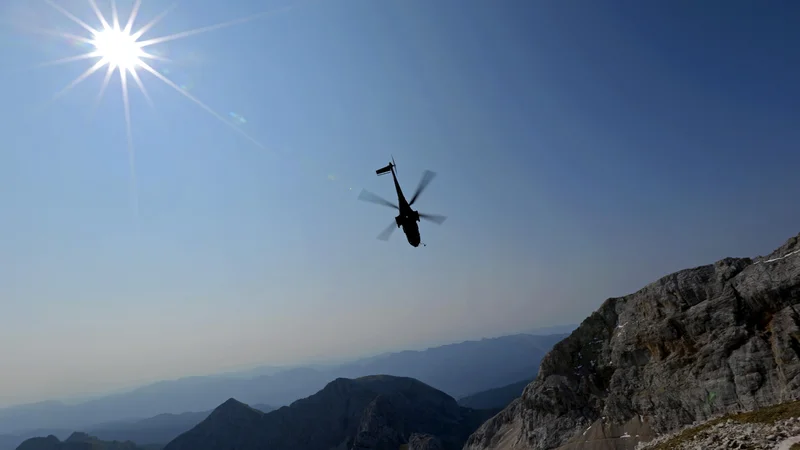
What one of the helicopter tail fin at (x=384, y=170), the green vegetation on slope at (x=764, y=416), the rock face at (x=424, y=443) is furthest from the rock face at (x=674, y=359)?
the helicopter tail fin at (x=384, y=170)

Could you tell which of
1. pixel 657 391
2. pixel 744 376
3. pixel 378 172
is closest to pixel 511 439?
pixel 657 391

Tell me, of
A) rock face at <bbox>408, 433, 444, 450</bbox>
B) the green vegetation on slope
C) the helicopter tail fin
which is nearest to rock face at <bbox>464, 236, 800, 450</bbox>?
the green vegetation on slope

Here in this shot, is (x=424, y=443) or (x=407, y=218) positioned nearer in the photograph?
(x=407, y=218)

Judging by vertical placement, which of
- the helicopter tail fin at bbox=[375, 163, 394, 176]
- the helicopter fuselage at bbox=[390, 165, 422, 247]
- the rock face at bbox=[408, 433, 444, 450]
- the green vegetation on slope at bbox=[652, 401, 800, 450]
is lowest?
the rock face at bbox=[408, 433, 444, 450]

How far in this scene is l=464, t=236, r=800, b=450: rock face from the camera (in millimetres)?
69250

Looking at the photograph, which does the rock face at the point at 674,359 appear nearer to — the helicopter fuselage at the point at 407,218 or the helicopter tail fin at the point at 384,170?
the helicopter fuselage at the point at 407,218

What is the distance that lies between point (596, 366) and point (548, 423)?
64.0 feet

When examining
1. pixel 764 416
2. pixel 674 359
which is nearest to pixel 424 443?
pixel 674 359

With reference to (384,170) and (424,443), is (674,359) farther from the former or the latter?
(424,443)

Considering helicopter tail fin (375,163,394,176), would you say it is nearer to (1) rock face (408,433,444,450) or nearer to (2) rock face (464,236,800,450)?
(2) rock face (464,236,800,450)

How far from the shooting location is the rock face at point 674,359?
69.2m

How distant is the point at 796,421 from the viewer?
46.3m

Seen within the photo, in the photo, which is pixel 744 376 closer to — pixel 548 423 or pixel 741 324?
pixel 741 324

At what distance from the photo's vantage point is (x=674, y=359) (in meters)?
84.4
